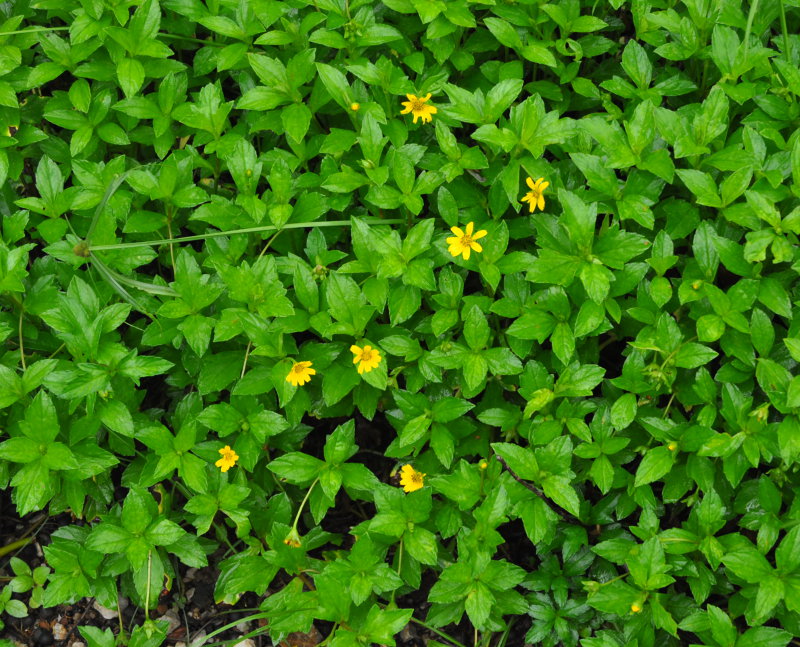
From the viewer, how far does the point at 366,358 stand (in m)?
2.23

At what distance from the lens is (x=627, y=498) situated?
7.49 ft

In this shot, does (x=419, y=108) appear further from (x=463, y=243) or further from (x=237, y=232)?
(x=237, y=232)

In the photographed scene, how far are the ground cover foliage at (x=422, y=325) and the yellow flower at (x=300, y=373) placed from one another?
0.04 ft

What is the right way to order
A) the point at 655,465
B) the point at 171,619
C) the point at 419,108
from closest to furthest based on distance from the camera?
1. the point at 655,465
2. the point at 419,108
3. the point at 171,619

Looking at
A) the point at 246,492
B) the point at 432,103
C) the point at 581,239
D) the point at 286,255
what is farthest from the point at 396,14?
the point at 246,492

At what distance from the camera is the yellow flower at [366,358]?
7.23 feet

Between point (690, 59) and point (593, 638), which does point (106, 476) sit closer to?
point (593, 638)

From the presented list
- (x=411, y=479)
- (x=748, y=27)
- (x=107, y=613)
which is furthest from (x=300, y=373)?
(x=748, y=27)

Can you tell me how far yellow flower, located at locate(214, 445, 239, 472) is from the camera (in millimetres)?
2254

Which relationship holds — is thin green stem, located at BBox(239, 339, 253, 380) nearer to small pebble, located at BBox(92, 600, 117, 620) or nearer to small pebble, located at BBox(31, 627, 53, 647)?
small pebble, located at BBox(92, 600, 117, 620)

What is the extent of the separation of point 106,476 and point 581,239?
1.54m

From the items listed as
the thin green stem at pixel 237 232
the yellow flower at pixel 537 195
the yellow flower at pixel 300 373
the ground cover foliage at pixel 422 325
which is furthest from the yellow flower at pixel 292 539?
the yellow flower at pixel 537 195

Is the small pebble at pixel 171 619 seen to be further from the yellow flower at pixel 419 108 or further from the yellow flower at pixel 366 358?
the yellow flower at pixel 419 108

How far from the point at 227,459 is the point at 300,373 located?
12.7 inches
